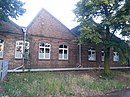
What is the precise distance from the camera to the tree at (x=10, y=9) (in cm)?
1788

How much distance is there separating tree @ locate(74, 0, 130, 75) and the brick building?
2909 mm

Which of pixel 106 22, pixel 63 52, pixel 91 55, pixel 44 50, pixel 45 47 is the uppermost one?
pixel 106 22

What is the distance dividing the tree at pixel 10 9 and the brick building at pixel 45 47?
20.2ft

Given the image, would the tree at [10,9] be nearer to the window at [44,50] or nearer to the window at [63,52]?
the window at [44,50]

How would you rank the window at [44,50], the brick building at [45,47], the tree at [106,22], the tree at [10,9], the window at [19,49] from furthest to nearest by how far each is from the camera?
1. the window at [44,50]
2. the window at [19,49]
3. the brick building at [45,47]
4. the tree at [106,22]
5. the tree at [10,9]

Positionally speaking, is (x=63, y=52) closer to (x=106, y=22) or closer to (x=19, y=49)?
(x=19, y=49)

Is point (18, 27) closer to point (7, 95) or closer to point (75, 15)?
point (75, 15)

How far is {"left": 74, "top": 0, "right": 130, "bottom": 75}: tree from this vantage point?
20.5 meters

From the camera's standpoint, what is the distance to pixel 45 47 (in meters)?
27.7

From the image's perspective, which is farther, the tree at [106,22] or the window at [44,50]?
the window at [44,50]

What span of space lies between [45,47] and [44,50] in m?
0.43

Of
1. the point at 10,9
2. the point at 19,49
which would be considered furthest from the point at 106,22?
the point at 19,49

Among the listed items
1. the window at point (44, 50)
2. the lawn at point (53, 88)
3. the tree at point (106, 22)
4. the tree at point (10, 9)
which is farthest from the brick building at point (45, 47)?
the lawn at point (53, 88)

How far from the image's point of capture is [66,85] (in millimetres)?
16672
